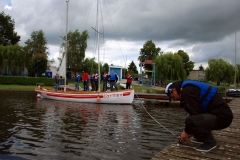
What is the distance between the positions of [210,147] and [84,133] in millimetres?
5980

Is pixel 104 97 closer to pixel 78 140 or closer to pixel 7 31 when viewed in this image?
pixel 78 140

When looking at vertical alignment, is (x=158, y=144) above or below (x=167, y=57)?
below

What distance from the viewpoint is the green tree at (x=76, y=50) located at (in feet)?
201

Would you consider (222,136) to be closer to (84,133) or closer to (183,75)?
(84,133)

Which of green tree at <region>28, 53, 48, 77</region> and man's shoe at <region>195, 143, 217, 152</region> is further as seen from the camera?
green tree at <region>28, 53, 48, 77</region>

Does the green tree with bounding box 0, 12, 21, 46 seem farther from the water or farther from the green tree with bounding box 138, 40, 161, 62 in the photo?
the water

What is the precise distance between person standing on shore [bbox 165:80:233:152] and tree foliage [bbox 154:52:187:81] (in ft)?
149

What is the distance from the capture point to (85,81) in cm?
2766

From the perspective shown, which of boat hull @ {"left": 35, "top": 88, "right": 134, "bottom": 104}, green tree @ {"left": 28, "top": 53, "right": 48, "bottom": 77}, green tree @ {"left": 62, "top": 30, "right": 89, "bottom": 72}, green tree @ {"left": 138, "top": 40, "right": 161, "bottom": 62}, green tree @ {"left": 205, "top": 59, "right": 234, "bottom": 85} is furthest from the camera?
green tree @ {"left": 138, "top": 40, "right": 161, "bottom": 62}

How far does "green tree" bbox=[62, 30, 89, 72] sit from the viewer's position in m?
61.3

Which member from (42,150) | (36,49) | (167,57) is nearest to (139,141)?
(42,150)

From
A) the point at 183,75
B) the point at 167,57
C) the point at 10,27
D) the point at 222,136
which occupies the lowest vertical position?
the point at 222,136

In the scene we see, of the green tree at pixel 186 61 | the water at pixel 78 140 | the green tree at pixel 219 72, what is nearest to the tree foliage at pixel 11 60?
the water at pixel 78 140

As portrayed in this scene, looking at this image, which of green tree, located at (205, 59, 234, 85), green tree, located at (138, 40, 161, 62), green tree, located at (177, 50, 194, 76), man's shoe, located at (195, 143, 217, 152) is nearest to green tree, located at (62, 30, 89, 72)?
green tree, located at (138, 40, 161, 62)
